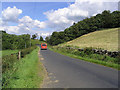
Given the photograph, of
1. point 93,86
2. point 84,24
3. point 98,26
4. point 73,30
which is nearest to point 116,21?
point 98,26

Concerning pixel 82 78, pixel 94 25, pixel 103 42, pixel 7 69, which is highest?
pixel 94 25

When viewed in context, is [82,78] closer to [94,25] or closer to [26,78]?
[26,78]

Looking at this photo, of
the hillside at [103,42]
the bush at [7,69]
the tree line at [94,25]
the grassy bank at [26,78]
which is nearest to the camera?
the grassy bank at [26,78]

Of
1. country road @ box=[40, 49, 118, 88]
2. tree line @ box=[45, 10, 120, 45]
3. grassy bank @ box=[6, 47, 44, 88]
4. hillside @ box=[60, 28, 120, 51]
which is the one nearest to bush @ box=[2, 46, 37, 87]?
grassy bank @ box=[6, 47, 44, 88]

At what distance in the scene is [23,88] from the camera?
5.05 m

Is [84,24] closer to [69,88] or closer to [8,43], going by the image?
[8,43]

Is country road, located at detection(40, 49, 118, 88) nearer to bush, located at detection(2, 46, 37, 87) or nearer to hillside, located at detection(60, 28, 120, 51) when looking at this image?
bush, located at detection(2, 46, 37, 87)

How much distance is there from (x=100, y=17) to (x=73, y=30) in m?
18.4

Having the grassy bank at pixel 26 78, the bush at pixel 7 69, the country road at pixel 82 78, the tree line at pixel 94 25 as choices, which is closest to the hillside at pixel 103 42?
the country road at pixel 82 78

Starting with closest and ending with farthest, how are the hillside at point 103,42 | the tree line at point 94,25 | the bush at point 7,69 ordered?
the bush at point 7,69
the hillside at point 103,42
the tree line at point 94,25

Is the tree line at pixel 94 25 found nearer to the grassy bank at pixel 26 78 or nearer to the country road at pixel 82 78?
the country road at pixel 82 78

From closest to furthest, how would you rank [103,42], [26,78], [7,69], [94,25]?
[26,78] < [7,69] < [103,42] < [94,25]

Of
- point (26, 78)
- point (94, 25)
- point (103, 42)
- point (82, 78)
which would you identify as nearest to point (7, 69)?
point (26, 78)

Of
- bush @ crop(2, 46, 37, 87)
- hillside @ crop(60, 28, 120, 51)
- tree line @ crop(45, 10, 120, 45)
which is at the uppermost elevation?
tree line @ crop(45, 10, 120, 45)
